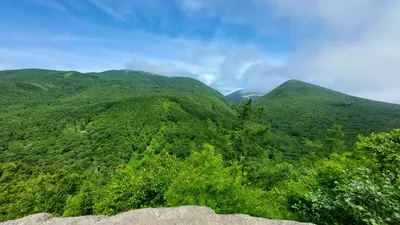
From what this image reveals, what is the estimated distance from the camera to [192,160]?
1750 cm

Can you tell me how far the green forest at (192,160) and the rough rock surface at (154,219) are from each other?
7.43 ft

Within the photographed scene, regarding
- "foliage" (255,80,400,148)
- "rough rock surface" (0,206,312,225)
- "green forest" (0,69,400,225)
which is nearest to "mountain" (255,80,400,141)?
"foliage" (255,80,400,148)

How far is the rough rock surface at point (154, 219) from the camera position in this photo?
530 centimetres

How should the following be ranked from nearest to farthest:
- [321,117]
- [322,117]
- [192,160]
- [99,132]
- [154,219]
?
[154,219], [192,160], [99,132], [322,117], [321,117]

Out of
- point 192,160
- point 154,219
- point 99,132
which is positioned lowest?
point 99,132

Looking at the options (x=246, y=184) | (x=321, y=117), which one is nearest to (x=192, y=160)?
(x=246, y=184)

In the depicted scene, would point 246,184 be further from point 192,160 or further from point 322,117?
point 322,117

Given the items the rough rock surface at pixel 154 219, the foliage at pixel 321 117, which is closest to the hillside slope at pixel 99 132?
the foliage at pixel 321 117

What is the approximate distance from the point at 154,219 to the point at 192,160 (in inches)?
480

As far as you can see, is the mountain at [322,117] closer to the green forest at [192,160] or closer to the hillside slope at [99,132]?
the green forest at [192,160]

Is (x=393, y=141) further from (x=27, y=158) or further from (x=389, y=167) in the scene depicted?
(x=27, y=158)

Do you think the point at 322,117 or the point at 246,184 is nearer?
the point at 246,184

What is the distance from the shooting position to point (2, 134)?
8869 cm

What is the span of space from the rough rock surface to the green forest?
7.43 ft
